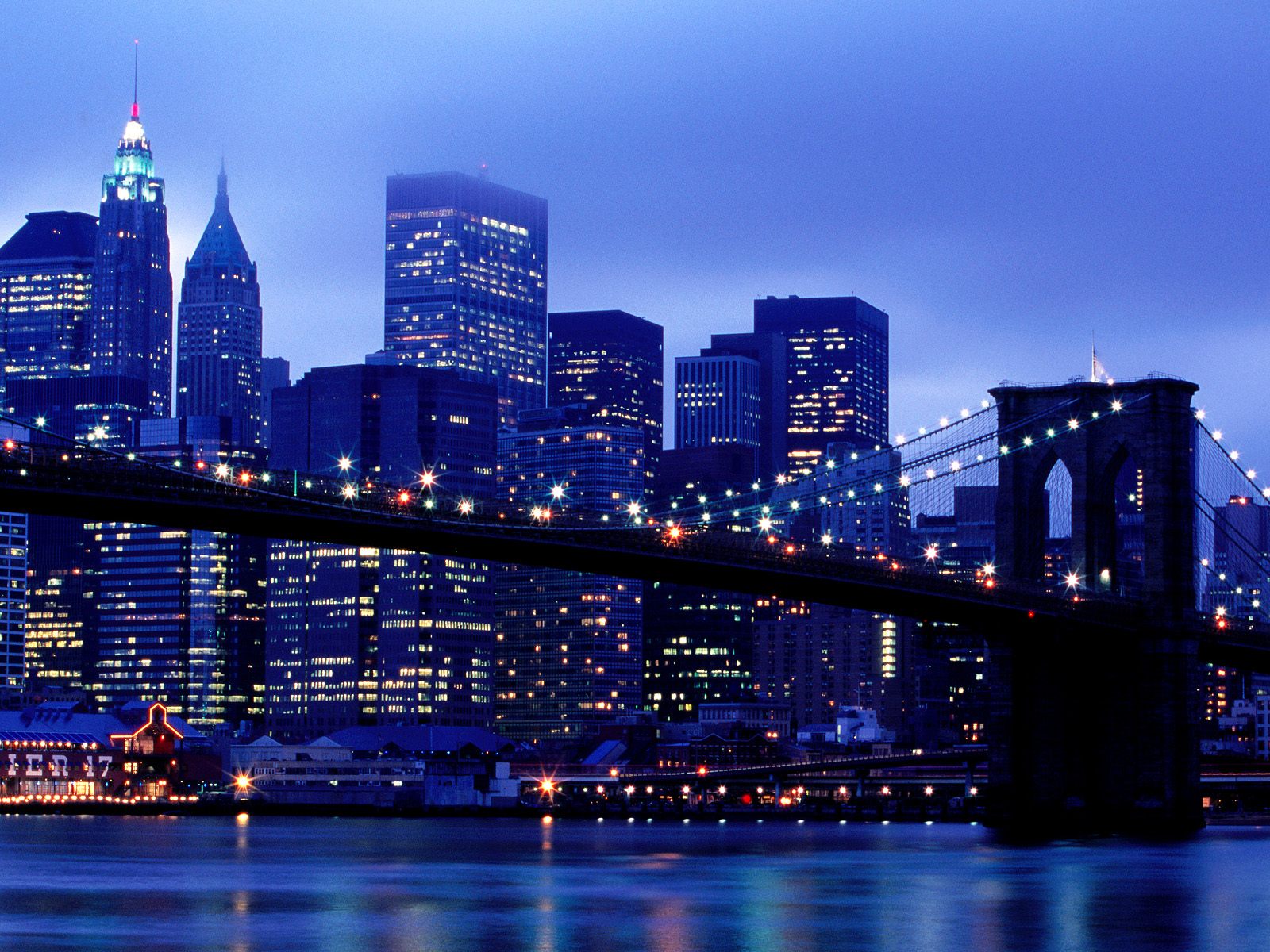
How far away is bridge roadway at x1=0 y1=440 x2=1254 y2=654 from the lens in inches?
2473

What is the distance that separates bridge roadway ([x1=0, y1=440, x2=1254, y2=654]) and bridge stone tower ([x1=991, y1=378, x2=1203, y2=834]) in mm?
1346

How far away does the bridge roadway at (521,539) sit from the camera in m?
62.8

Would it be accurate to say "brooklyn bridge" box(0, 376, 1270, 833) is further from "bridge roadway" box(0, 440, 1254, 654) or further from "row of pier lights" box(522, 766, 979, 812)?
"row of pier lights" box(522, 766, 979, 812)

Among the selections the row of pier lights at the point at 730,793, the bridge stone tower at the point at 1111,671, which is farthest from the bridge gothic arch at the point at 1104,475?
the row of pier lights at the point at 730,793

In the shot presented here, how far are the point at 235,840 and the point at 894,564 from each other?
1031 inches

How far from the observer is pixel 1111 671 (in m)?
82.7

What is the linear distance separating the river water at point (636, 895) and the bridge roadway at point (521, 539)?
25.4ft

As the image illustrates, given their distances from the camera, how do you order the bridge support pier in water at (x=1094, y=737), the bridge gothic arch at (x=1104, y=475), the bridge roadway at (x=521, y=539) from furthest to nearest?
1. the bridge gothic arch at (x=1104, y=475)
2. the bridge support pier in water at (x=1094, y=737)
3. the bridge roadway at (x=521, y=539)

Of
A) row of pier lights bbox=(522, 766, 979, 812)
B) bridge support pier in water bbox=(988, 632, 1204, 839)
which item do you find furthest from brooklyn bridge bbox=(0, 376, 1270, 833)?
row of pier lights bbox=(522, 766, 979, 812)

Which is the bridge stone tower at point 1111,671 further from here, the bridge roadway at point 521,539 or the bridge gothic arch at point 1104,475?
the bridge roadway at point 521,539

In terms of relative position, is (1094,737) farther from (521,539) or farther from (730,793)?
(730,793)

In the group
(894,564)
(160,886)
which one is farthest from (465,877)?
(894,564)

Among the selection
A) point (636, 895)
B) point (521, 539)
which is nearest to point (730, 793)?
point (521, 539)

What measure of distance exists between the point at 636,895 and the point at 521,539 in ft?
63.4
